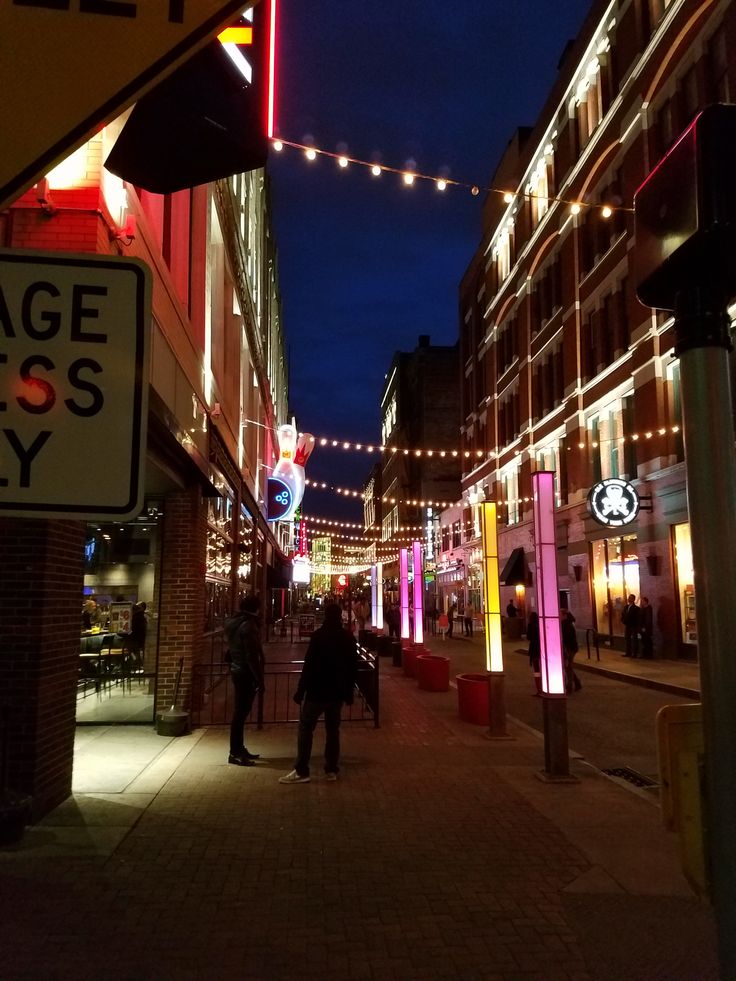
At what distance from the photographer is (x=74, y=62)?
1894 millimetres

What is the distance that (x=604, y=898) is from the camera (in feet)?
16.4

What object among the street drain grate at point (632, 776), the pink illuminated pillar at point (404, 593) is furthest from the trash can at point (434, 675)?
the street drain grate at point (632, 776)

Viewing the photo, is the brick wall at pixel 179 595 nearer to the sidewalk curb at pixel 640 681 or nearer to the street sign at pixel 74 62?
the sidewalk curb at pixel 640 681

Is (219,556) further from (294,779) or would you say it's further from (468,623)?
(468,623)

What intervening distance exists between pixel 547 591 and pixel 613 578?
18.2 metres

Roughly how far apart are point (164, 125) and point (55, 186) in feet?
12.1

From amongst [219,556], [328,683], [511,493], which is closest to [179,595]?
[328,683]

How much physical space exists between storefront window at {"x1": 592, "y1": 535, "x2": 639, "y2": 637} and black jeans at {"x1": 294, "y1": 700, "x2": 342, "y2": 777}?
1777 cm

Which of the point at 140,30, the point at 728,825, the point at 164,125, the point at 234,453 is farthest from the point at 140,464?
the point at 234,453

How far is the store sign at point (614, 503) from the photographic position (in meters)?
21.7

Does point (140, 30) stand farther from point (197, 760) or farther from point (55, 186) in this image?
point (197, 760)

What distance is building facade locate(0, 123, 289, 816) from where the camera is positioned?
6.42 m

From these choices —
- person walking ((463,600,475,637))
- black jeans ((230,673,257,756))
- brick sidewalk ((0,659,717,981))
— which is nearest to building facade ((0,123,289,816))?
brick sidewalk ((0,659,717,981))

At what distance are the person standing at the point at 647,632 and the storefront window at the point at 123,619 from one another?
15.0m
